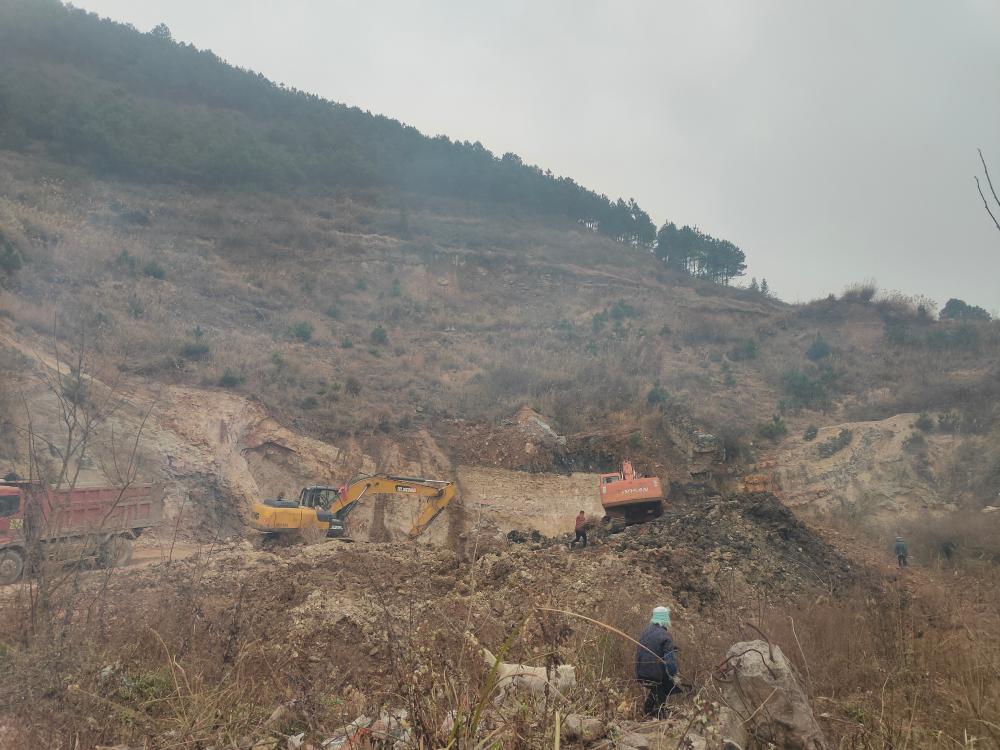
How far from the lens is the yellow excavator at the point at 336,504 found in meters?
16.1

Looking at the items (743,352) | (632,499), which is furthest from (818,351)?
(632,499)

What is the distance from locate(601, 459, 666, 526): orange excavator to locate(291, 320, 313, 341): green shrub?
19.1 metres

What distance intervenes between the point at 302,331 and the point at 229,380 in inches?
414

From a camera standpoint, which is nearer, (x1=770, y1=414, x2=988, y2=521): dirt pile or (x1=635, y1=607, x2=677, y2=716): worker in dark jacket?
(x1=635, y1=607, x2=677, y2=716): worker in dark jacket

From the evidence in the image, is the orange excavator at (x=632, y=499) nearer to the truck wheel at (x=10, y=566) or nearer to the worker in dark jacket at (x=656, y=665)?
the worker in dark jacket at (x=656, y=665)

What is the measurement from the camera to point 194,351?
23.0 m

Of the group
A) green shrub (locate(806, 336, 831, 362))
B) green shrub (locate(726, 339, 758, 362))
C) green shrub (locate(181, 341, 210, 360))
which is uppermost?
green shrub (locate(806, 336, 831, 362))

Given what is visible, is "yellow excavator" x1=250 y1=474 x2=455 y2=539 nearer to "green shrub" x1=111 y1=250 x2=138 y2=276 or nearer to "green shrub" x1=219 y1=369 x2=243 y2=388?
"green shrub" x1=219 y1=369 x2=243 y2=388

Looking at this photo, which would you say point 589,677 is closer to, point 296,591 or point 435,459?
point 296,591

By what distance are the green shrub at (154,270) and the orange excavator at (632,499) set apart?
81.3 ft

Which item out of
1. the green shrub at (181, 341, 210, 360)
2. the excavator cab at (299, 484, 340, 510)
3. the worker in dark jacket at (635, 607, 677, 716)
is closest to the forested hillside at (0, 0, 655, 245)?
the green shrub at (181, 341, 210, 360)

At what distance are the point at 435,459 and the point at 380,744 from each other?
67.2ft

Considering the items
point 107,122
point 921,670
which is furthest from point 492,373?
point 107,122

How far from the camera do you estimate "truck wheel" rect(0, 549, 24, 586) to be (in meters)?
11.9
